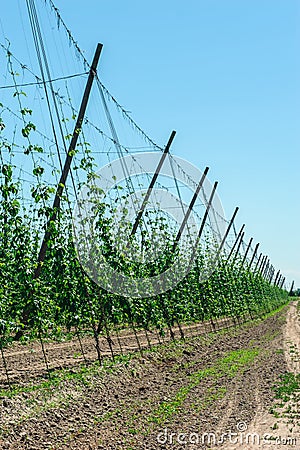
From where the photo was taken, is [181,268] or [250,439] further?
[181,268]

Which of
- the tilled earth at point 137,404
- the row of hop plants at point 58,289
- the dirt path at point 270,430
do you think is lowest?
the dirt path at point 270,430

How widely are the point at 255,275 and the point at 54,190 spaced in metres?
29.8

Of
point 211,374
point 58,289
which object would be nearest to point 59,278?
point 58,289

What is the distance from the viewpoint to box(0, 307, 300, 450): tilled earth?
260 inches

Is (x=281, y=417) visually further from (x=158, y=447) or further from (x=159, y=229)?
(x=159, y=229)

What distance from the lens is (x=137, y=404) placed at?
27.8 feet

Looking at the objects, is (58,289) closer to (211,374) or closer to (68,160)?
(68,160)

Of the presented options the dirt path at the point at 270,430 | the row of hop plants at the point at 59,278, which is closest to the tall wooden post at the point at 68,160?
the row of hop plants at the point at 59,278

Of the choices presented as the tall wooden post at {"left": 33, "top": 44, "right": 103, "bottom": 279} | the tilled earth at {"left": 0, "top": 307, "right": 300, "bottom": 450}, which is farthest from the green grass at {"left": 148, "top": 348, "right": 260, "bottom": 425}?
the tall wooden post at {"left": 33, "top": 44, "right": 103, "bottom": 279}

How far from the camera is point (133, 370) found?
10.5 metres

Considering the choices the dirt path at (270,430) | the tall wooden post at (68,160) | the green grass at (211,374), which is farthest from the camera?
the tall wooden post at (68,160)

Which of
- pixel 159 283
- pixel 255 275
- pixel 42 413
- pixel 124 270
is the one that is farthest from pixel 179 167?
pixel 255 275

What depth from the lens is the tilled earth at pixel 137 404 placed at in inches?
260

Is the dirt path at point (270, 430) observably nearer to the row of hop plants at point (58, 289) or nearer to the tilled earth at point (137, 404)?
the tilled earth at point (137, 404)
